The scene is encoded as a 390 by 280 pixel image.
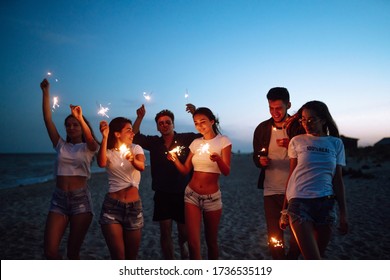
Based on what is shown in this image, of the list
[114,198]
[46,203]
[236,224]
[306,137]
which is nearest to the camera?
[306,137]

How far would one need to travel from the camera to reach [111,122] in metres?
A: 4.54

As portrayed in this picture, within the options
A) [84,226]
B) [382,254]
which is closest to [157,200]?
[84,226]

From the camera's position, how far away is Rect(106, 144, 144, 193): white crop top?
419 centimetres

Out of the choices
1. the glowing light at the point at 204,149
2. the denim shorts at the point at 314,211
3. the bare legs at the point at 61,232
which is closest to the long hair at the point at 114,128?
the bare legs at the point at 61,232

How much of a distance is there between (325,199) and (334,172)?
379 mm

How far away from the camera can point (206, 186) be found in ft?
14.2

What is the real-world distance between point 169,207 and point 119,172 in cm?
131

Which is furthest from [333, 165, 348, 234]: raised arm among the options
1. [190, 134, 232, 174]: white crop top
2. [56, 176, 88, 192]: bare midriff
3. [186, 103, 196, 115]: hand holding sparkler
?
[56, 176, 88, 192]: bare midriff

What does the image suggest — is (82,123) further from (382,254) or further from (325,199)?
(382,254)

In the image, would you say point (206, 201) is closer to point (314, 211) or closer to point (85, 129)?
point (314, 211)

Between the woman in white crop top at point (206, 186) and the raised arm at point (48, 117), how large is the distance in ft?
5.76

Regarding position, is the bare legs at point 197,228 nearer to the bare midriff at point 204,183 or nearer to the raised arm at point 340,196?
the bare midriff at point 204,183

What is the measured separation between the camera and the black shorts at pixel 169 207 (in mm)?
5105

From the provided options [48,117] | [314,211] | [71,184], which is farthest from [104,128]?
[314,211]
